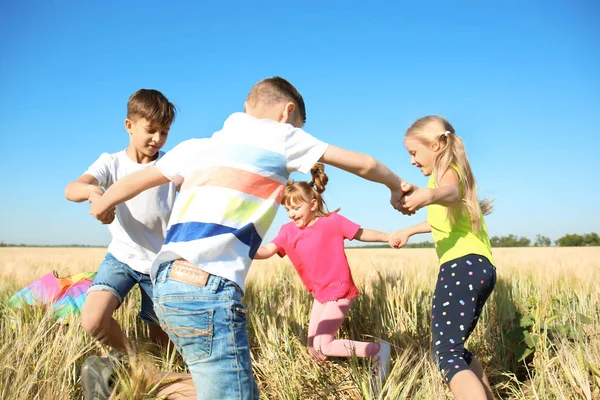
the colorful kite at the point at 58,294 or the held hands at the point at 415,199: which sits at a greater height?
the held hands at the point at 415,199

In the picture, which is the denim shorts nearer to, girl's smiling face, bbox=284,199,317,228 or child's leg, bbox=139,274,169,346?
child's leg, bbox=139,274,169,346

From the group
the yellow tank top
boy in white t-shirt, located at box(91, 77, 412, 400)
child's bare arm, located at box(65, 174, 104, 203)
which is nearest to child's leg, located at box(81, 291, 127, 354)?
child's bare arm, located at box(65, 174, 104, 203)

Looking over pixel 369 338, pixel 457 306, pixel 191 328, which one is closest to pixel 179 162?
pixel 191 328

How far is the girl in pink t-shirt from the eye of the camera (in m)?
2.89

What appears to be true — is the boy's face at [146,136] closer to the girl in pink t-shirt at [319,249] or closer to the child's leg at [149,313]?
the child's leg at [149,313]

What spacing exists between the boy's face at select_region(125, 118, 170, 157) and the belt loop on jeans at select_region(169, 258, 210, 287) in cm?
131

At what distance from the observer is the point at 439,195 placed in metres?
2.09

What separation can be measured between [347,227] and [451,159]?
0.87 metres

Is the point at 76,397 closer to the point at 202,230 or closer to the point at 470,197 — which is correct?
the point at 202,230

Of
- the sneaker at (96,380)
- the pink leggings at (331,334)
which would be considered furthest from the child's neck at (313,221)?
the sneaker at (96,380)

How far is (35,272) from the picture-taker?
5.18 meters

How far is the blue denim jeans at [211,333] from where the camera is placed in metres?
1.54

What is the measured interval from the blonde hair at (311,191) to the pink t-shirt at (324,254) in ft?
0.29

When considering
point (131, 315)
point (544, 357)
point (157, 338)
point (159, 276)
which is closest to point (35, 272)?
point (131, 315)
